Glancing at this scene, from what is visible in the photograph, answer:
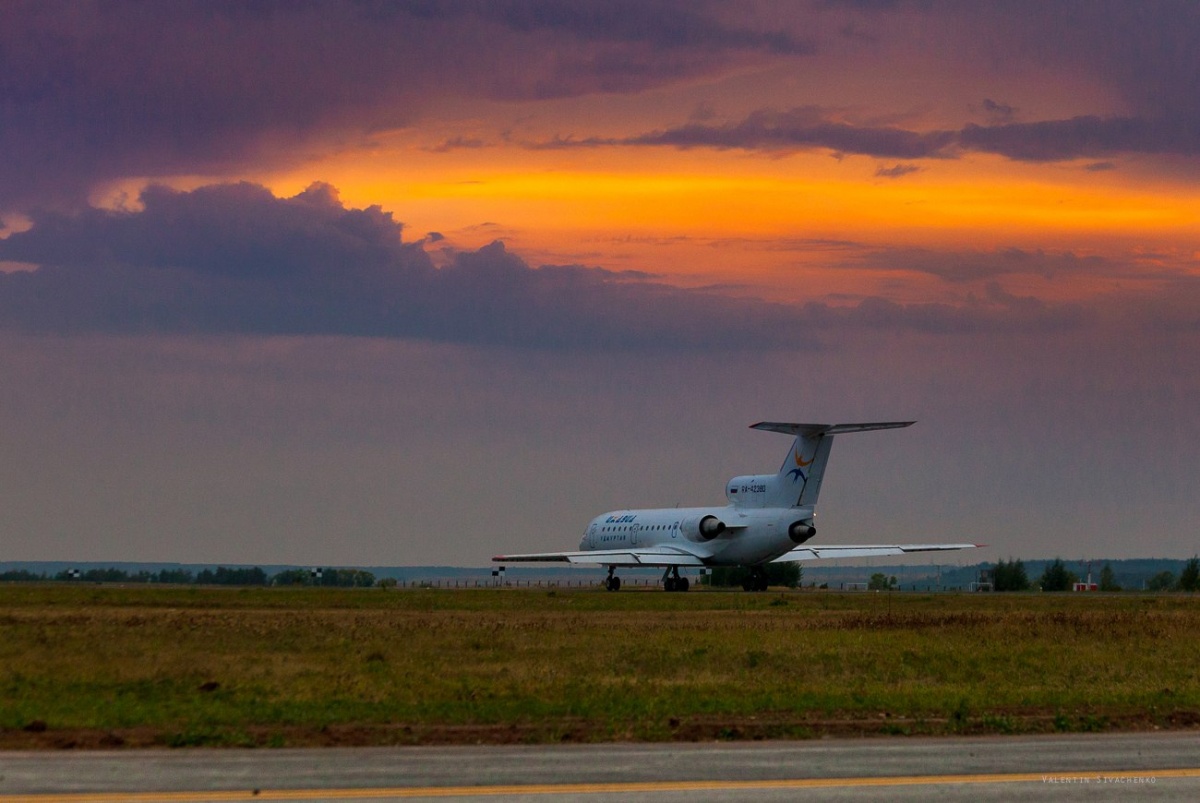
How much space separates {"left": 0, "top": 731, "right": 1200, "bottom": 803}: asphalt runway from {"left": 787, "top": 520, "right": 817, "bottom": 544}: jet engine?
58349mm

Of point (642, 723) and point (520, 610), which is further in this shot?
point (520, 610)

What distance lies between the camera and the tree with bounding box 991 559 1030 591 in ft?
370

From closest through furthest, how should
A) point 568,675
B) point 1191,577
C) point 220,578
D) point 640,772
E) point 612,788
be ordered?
point 612,788 → point 640,772 → point 568,675 → point 1191,577 → point 220,578

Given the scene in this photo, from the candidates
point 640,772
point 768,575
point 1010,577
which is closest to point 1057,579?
point 1010,577

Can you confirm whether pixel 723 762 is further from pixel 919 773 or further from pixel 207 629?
pixel 207 629

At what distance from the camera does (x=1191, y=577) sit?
103125 mm

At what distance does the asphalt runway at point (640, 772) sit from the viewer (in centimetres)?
1435

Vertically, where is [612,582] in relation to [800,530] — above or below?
below

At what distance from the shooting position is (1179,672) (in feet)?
101

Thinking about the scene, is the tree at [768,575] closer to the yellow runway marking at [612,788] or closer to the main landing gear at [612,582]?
the main landing gear at [612,582]

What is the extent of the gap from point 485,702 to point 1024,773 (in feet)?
31.8

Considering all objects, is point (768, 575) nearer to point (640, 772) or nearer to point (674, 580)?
point (674, 580)

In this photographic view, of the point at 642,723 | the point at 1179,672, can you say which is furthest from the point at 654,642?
the point at 642,723

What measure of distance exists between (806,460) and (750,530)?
5018 millimetres
